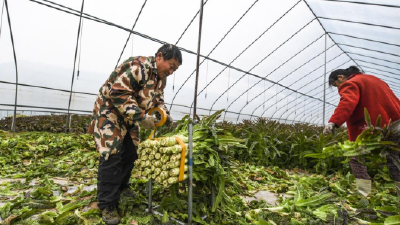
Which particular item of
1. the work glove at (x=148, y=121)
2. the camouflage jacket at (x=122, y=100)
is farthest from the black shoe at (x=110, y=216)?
the work glove at (x=148, y=121)

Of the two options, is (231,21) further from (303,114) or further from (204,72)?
(303,114)

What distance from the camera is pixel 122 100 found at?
211 cm

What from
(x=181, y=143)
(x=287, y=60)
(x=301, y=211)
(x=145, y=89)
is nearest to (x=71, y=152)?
(x=145, y=89)

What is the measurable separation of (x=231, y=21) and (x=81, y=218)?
349 inches

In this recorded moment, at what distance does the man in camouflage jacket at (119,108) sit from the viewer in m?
2.12

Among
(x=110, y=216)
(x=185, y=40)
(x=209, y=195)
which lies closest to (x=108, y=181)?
(x=110, y=216)

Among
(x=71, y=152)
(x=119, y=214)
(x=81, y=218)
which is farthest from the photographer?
(x=71, y=152)

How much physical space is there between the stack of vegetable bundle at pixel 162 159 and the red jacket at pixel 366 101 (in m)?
1.96

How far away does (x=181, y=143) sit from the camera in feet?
6.74

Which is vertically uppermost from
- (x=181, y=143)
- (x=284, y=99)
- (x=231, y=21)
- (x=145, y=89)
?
(x=231, y=21)

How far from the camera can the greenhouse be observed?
2156mm

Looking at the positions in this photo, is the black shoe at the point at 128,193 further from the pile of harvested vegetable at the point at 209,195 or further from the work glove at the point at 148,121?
the work glove at the point at 148,121

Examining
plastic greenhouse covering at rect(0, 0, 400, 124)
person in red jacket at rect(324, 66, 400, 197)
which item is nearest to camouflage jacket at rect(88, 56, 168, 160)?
person in red jacket at rect(324, 66, 400, 197)

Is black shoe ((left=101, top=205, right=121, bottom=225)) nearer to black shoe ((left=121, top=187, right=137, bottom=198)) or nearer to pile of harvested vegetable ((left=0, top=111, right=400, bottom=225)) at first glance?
pile of harvested vegetable ((left=0, top=111, right=400, bottom=225))
